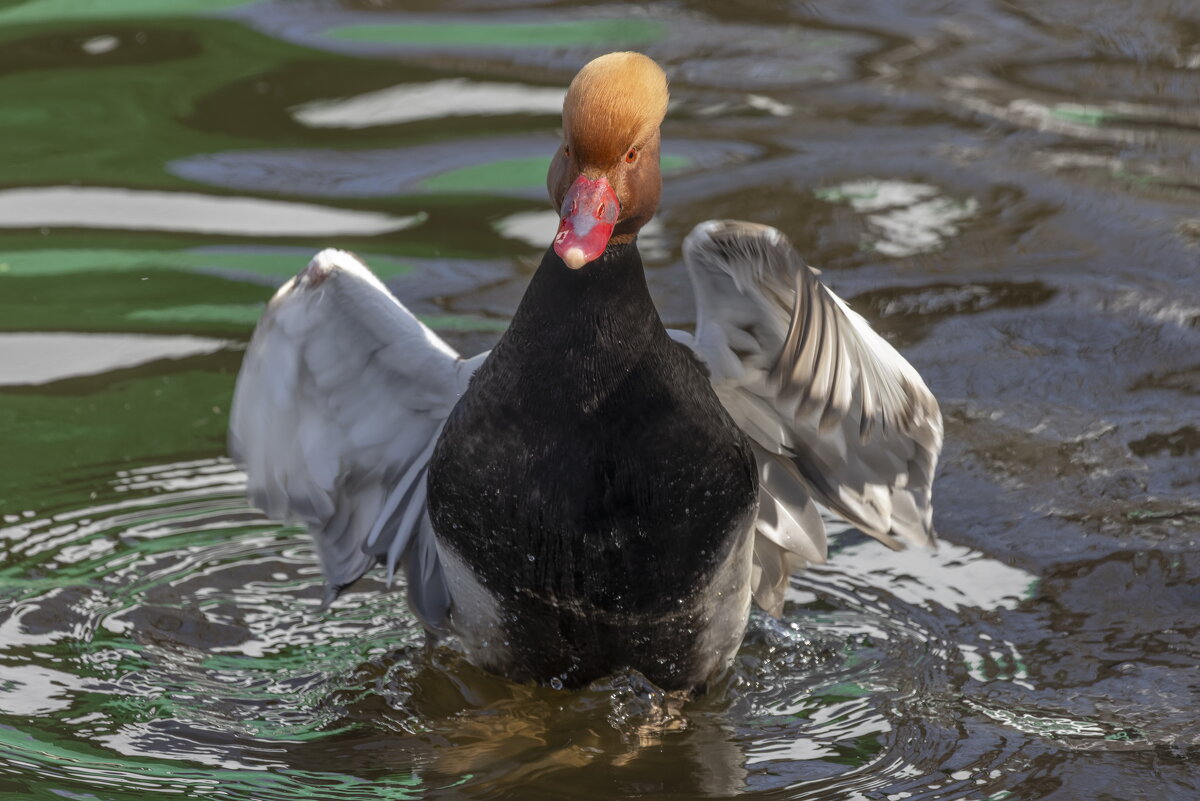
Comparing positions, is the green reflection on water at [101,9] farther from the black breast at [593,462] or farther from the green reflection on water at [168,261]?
the black breast at [593,462]

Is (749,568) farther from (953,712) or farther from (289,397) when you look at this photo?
(289,397)

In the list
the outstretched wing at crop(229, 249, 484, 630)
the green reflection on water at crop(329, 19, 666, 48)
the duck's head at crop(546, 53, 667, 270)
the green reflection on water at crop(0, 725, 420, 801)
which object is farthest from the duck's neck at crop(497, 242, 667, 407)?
the green reflection on water at crop(329, 19, 666, 48)

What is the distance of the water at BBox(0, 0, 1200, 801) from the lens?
448 centimetres

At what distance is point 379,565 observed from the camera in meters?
5.49

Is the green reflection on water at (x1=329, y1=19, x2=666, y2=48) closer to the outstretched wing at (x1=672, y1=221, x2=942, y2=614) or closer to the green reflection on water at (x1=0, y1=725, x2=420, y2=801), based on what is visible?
the outstretched wing at (x1=672, y1=221, x2=942, y2=614)

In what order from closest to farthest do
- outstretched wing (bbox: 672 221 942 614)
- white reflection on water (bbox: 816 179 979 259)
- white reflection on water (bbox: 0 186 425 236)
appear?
outstretched wing (bbox: 672 221 942 614) < white reflection on water (bbox: 816 179 979 259) < white reflection on water (bbox: 0 186 425 236)

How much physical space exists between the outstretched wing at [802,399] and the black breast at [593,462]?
19 cm

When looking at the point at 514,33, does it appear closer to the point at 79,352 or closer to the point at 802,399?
the point at 79,352

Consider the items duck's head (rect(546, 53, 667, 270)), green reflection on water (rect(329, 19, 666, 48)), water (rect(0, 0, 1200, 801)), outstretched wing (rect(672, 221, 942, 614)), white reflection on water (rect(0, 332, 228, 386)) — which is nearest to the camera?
duck's head (rect(546, 53, 667, 270))

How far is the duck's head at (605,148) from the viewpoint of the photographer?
3.98 m

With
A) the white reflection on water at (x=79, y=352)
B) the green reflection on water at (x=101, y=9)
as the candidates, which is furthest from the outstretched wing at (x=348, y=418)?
the green reflection on water at (x=101, y=9)

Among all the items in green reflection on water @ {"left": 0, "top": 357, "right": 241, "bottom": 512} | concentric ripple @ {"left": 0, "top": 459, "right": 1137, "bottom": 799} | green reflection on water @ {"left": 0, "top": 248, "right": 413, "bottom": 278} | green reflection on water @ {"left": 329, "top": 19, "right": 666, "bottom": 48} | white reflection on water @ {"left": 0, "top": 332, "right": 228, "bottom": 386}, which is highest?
green reflection on water @ {"left": 329, "top": 19, "right": 666, "bottom": 48}

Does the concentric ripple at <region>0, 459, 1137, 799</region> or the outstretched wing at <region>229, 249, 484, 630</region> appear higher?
the outstretched wing at <region>229, 249, 484, 630</region>

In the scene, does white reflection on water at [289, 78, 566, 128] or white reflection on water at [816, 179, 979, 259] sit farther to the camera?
white reflection on water at [289, 78, 566, 128]
